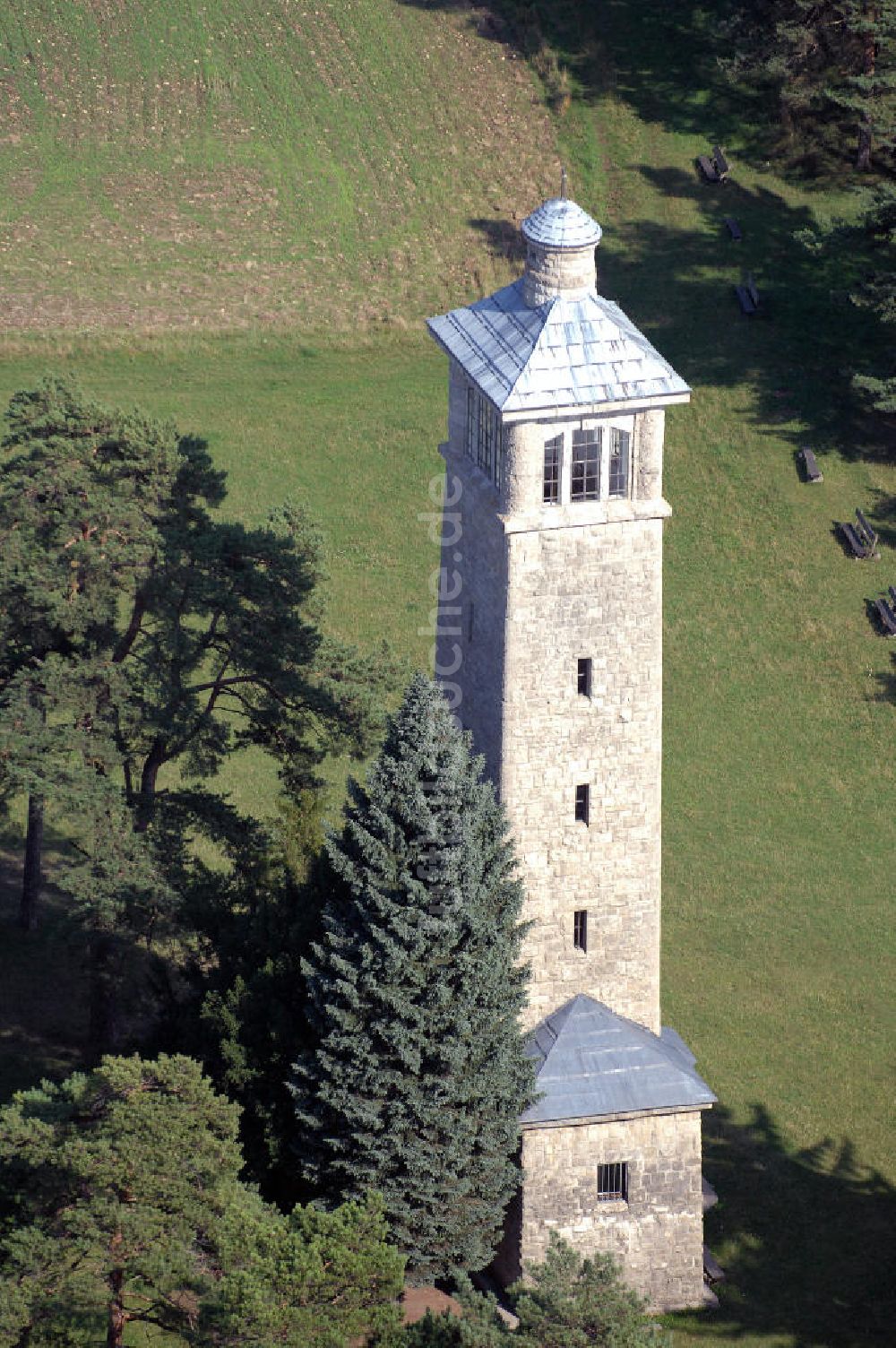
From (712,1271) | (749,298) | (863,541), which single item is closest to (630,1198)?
(712,1271)

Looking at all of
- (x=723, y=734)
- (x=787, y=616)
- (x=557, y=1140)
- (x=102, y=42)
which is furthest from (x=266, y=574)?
(x=102, y=42)

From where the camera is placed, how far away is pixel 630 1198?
45.1 meters

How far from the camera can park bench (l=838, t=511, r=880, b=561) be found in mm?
71688

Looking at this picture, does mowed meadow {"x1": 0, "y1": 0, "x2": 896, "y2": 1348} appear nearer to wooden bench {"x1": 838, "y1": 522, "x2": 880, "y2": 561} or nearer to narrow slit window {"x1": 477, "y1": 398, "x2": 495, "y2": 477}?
wooden bench {"x1": 838, "y1": 522, "x2": 880, "y2": 561}

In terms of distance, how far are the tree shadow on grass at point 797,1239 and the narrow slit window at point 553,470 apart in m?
16.6

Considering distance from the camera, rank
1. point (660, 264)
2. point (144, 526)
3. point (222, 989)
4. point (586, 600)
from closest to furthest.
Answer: point (586, 600) → point (222, 989) → point (144, 526) → point (660, 264)

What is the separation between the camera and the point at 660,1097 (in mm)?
44656

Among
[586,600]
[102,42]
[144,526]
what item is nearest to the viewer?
[586,600]

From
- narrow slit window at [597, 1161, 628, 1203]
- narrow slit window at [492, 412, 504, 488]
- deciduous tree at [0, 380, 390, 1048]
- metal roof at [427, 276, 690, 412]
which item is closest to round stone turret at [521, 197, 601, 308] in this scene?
metal roof at [427, 276, 690, 412]

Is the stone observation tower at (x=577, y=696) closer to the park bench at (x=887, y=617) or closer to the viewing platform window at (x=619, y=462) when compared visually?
the viewing platform window at (x=619, y=462)

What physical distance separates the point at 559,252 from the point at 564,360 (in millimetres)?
1895

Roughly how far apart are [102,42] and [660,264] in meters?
23.0

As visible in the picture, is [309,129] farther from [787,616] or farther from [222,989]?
[222,989]

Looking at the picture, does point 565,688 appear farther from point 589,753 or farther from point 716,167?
point 716,167
